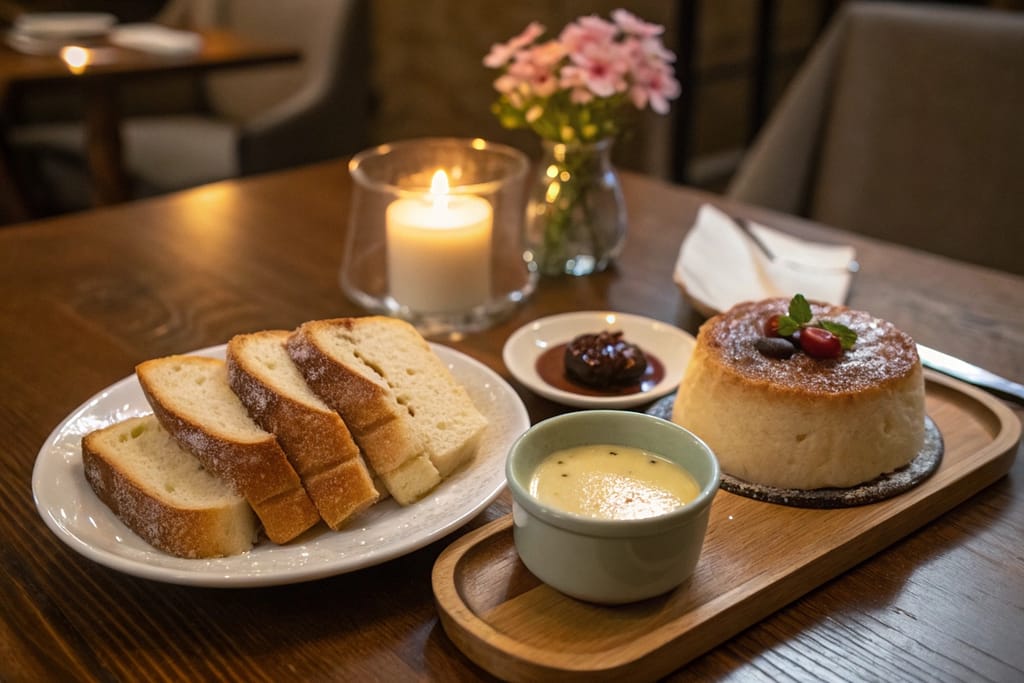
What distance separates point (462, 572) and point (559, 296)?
730 mm

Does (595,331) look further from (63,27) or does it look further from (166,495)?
(63,27)

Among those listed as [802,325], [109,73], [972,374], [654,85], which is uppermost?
[654,85]

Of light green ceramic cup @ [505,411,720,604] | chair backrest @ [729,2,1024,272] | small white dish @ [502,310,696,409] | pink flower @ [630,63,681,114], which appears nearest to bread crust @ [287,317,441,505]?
light green ceramic cup @ [505,411,720,604]

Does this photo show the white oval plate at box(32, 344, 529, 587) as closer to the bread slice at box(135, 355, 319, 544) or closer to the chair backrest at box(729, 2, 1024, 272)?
the bread slice at box(135, 355, 319, 544)

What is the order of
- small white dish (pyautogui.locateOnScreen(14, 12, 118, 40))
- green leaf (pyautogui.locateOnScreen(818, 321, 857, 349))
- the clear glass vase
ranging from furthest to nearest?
small white dish (pyautogui.locateOnScreen(14, 12, 118, 40)) < the clear glass vase < green leaf (pyautogui.locateOnScreen(818, 321, 857, 349))

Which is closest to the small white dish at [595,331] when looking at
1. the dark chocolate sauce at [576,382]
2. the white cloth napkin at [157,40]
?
the dark chocolate sauce at [576,382]

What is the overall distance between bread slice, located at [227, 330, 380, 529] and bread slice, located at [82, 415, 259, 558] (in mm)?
66

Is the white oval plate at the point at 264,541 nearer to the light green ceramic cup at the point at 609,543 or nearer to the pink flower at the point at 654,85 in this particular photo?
the light green ceramic cup at the point at 609,543

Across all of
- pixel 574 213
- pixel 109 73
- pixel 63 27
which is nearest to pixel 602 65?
pixel 574 213

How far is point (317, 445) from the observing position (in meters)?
0.89

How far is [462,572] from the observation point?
850 mm

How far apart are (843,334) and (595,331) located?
0.41 m

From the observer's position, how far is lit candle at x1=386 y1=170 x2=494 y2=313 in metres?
1.38

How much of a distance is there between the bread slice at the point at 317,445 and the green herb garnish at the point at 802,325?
1.52 feet
